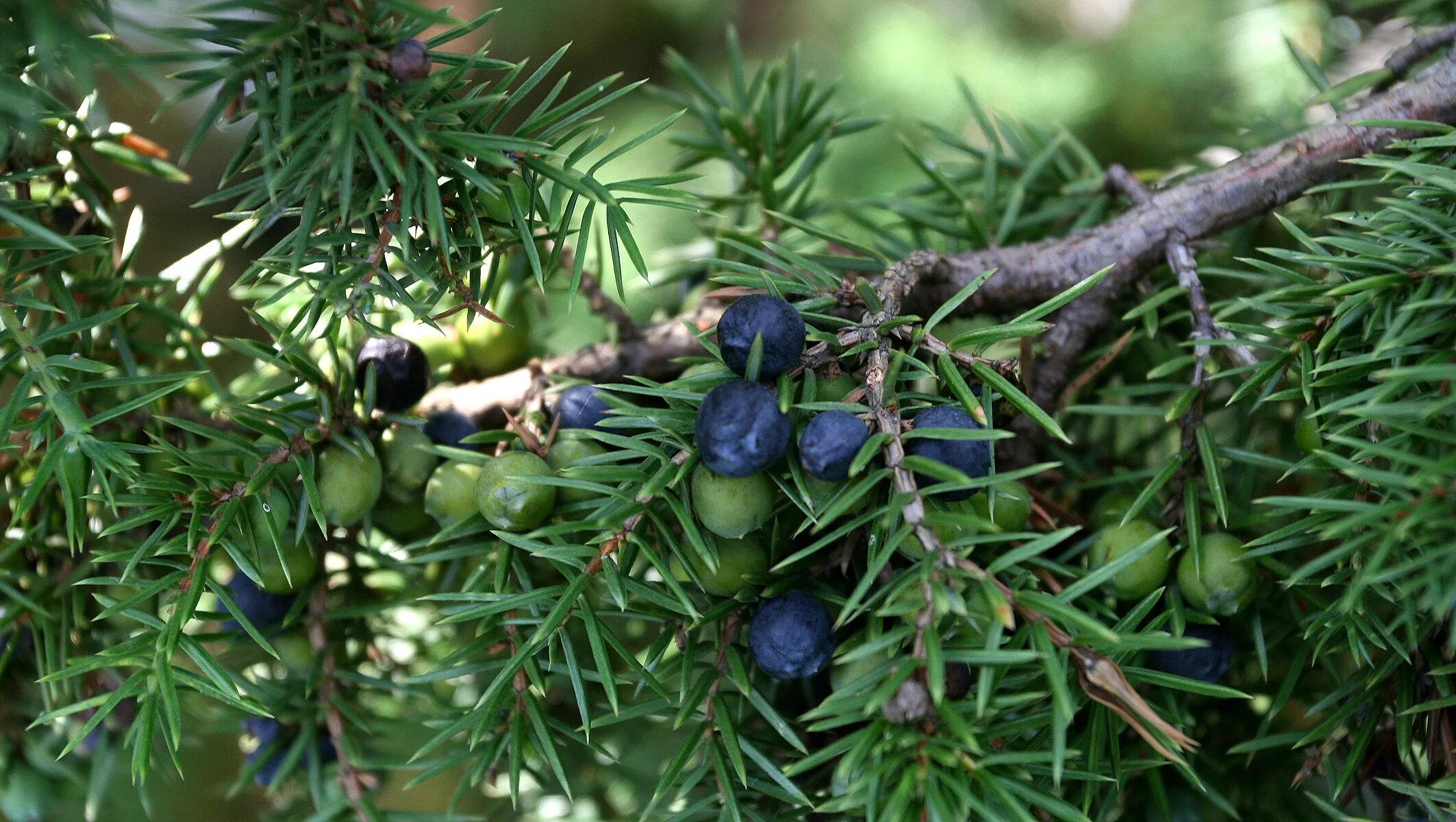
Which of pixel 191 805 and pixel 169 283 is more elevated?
pixel 169 283

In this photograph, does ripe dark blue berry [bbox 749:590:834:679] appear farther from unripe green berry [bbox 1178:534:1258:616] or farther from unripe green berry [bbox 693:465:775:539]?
unripe green berry [bbox 1178:534:1258:616]

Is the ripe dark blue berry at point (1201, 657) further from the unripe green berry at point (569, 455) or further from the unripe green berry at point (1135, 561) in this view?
the unripe green berry at point (569, 455)

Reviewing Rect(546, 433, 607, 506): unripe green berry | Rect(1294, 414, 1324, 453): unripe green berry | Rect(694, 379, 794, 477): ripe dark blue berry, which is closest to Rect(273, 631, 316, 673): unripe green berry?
Rect(546, 433, 607, 506): unripe green berry

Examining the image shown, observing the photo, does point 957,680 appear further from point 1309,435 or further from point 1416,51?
point 1416,51

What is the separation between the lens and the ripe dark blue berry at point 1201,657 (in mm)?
489

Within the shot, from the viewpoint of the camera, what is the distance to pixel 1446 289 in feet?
1.32

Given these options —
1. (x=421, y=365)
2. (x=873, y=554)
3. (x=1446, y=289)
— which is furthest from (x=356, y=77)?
(x=1446, y=289)

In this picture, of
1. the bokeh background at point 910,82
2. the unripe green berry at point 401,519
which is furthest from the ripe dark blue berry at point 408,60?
the bokeh background at point 910,82

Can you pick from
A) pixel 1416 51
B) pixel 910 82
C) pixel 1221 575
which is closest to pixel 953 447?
pixel 1221 575

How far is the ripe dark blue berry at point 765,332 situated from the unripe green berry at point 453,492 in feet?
0.59

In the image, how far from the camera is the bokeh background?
3.76 ft

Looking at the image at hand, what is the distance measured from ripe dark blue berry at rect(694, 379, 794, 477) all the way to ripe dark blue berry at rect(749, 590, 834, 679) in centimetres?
8

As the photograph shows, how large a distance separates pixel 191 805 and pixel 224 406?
852mm

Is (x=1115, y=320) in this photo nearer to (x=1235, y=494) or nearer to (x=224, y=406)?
(x=1235, y=494)
